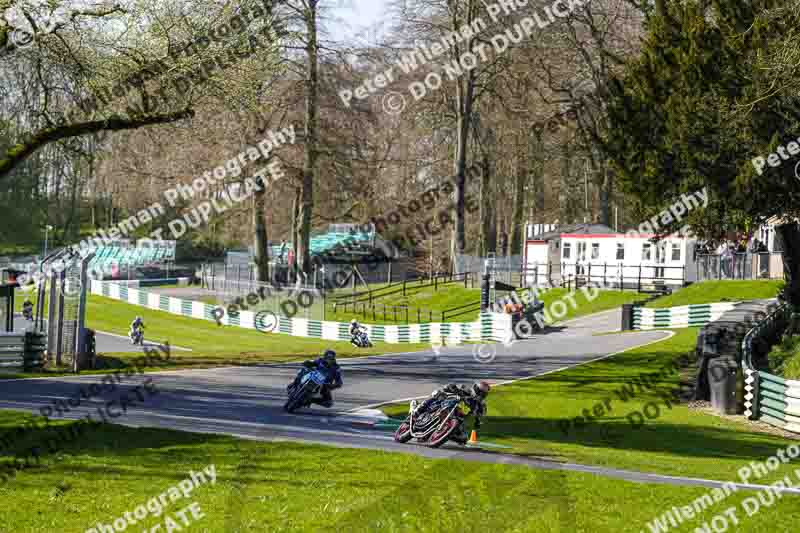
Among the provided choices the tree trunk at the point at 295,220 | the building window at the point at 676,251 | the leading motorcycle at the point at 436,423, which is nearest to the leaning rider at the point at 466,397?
the leading motorcycle at the point at 436,423

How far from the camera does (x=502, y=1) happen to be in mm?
48406

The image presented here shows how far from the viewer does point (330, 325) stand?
4219 cm

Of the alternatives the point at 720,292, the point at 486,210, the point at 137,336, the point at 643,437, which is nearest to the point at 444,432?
the point at 643,437

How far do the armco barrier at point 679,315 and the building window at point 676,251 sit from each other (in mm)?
8232

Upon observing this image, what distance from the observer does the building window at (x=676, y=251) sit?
43.8 metres

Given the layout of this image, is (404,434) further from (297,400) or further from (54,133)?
(54,133)

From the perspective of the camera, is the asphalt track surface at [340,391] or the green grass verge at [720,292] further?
the green grass verge at [720,292]

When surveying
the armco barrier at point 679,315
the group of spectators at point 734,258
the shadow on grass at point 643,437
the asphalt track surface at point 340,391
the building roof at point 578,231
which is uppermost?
the building roof at point 578,231

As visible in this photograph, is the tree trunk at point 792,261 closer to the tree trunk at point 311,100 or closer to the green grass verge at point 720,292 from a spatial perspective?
the green grass verge at point 720,292

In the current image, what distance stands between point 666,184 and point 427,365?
31.2 ft

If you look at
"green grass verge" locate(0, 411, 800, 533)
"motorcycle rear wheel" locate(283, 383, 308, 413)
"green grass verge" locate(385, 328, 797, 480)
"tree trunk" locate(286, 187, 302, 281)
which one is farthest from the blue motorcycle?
"tree trunk" locate(286, 187, 302, 281)

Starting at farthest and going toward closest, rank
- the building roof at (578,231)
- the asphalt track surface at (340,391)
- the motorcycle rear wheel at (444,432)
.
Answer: the building roof at (578,231)
the asphalt track surface at (340,391)
the motorcycle rear wheel at (444,432)

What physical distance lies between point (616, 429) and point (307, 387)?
6470 millimetres

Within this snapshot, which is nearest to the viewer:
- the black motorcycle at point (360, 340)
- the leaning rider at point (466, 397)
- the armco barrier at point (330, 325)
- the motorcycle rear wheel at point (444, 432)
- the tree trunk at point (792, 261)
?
the motorcycle rear wheel at point (444, 432)
